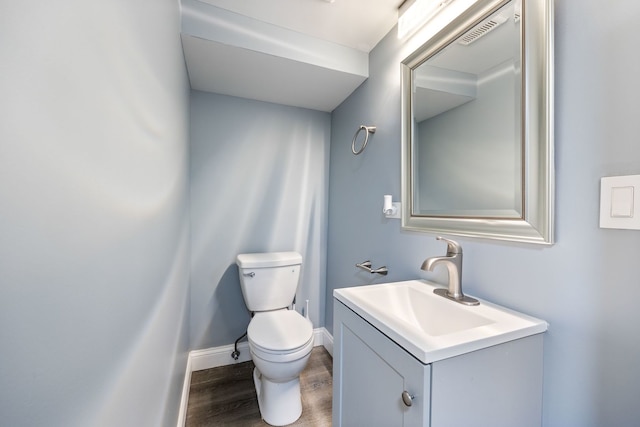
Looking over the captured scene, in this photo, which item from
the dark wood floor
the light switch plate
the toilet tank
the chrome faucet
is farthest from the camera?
the toilet tank

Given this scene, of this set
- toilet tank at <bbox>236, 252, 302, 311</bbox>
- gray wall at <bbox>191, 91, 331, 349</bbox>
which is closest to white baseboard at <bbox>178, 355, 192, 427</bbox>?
gray wall at <bbox>191, 91, 331, 349</bbox>

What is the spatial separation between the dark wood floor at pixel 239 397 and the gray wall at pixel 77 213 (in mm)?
887

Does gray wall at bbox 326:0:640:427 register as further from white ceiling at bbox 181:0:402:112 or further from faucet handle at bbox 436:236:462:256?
white ceiling at bbox 181:0:402:112

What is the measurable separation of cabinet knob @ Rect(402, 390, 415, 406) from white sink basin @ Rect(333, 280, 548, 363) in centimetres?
11

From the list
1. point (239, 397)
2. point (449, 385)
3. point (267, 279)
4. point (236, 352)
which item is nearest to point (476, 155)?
point (449, 385)

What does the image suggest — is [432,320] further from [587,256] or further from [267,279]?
[267,279]

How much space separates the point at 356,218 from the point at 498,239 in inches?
38.7

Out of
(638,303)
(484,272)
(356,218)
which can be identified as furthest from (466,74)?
(356,218)

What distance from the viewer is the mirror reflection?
33.5 inches

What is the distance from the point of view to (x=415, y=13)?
1194 mm

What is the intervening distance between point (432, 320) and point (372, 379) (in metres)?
0.33

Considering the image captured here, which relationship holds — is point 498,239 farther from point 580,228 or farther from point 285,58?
point 285,58

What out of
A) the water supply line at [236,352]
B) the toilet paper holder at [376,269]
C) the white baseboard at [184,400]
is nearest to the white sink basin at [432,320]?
the toilet paper holder at [376,269]

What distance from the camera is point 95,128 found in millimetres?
452
